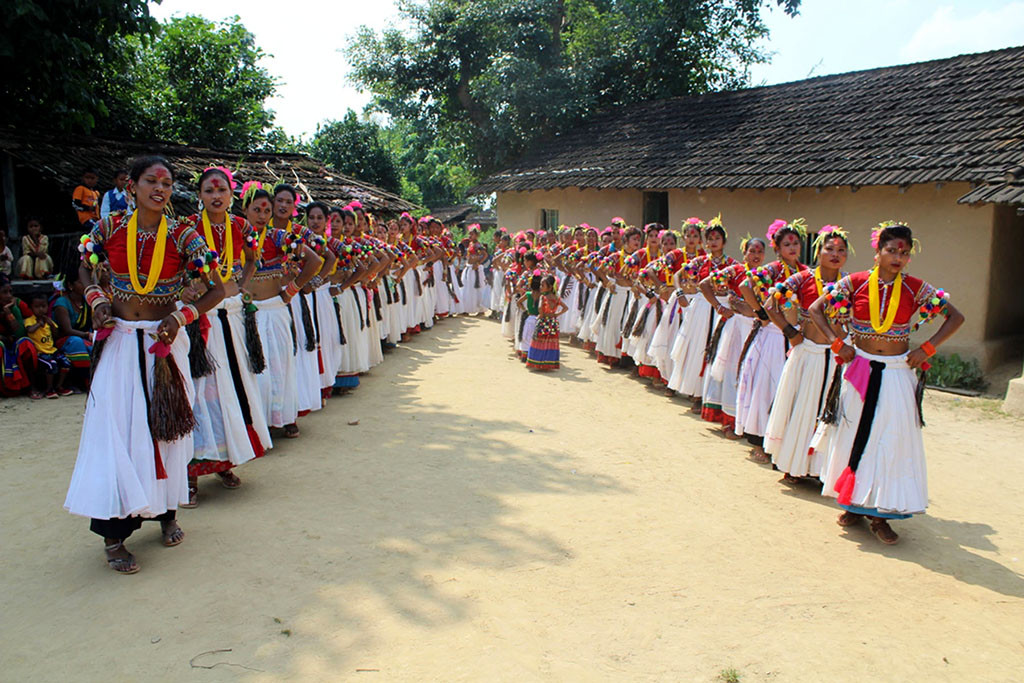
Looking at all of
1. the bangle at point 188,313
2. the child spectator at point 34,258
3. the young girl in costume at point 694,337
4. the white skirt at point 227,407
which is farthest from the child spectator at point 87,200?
the young girl in costume at point 694,337

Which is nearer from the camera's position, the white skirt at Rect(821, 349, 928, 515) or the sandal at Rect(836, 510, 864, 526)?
the white skirt at Rect(821, 349, 928, 515)

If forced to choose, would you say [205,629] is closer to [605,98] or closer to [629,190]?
[629,190]

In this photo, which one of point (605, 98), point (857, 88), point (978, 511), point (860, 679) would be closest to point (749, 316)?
point (978, 511)

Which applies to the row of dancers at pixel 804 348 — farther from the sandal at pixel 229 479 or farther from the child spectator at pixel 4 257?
the child spectator at pixel 4 257

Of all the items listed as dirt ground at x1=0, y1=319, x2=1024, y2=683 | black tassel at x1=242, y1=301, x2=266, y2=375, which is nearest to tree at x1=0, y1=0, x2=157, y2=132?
dirt ground at x1=0, y1=319, x2=1024, y2=683

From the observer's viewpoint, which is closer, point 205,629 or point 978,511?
point 205,629

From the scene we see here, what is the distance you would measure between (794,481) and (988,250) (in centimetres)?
658

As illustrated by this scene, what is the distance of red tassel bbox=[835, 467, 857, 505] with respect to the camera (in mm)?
4855

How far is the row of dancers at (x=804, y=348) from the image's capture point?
4.79 metres

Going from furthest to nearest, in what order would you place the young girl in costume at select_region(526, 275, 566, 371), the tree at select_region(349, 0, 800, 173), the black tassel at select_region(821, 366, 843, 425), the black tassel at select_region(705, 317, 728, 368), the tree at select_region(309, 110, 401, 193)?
the tree at select_region(309, 110, 401, 193) → the tree at select_region(349, 0, 800, 173) → the young girl in costume at select_region(526, 275, 566, 371) → the black tassel at select_region(705, 317, 728, 368) → the black tassel at select_region(821, 366, 843, 425)

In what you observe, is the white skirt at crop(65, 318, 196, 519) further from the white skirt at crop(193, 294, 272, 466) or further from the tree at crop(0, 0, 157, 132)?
the tree at crop(0, 0, 157, 132)

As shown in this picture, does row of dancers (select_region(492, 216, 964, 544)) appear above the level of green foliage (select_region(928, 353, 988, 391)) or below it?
above

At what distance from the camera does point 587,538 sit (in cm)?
470

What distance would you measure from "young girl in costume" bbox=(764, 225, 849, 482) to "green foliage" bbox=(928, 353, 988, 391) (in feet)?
18.0
